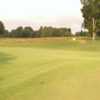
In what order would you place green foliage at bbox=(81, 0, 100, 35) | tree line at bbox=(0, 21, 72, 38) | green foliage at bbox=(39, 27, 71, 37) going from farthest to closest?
1. green foliage at bbox=(39, 27, 71, 37)
2. tree line at bbox=(0, 21, 72, 38)
3. green foliage at bbox=(81, 0, 100, 35)

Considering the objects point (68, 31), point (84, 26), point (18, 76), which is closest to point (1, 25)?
point (68, 31)

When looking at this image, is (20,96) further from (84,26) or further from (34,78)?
(84,26)

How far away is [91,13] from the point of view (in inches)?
2847

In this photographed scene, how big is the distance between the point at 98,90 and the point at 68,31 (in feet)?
278

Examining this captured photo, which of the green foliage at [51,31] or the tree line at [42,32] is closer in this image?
the tree line at [42,32]

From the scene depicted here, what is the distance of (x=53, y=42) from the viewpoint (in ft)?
191

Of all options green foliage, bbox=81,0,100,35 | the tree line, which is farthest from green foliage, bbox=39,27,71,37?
green foliage, bbox=81,0,100,35

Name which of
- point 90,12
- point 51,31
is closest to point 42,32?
point 51,31

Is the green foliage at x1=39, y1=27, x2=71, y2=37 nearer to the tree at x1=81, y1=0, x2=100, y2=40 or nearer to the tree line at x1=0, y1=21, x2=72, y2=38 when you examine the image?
the tree line at x1=0, y1=21, x2=72, y2=38

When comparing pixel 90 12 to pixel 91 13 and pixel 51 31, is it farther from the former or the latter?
pixel 51 31

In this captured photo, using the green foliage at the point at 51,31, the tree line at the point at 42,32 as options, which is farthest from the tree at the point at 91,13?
the green foliage at the point at 51,31

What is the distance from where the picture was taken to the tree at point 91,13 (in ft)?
235

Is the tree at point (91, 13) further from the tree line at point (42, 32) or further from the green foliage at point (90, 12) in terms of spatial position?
→ the tree line at point (42, 32)

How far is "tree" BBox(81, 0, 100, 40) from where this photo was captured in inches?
2817
